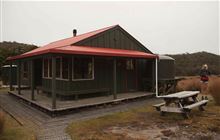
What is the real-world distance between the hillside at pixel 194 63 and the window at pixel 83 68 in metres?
16.2

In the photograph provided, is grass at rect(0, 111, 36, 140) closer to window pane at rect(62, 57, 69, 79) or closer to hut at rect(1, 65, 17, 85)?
window pane at rect(62, 57, 69, 79)

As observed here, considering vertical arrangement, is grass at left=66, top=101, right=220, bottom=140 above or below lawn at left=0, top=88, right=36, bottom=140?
below

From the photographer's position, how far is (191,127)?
17.3ft

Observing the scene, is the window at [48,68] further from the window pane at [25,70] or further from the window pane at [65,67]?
the window pane at [25,70]

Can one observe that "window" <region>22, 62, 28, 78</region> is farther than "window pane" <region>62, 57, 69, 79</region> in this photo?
Yes

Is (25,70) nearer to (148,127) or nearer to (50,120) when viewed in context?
(50,120)

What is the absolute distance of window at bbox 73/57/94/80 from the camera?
9093 millimetres

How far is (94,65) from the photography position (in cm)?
998

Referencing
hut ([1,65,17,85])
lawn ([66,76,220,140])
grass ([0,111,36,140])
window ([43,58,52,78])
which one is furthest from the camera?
hut ([1,65,17,85])

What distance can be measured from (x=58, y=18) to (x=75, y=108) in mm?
19339

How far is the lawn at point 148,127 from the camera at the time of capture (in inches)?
184

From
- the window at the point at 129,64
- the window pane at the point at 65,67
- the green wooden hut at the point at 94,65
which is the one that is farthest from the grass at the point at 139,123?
the window at the point at 129,64

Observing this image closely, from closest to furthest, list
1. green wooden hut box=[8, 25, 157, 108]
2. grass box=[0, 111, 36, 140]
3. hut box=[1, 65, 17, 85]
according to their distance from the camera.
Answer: grass box=[0, 111, 36, 140], green wooden hut box=[8, 25, 157, 108], hut box=[1, 65, 17, 85]

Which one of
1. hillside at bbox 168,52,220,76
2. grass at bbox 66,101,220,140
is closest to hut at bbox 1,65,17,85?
grass at bbox 66,101,220,140
